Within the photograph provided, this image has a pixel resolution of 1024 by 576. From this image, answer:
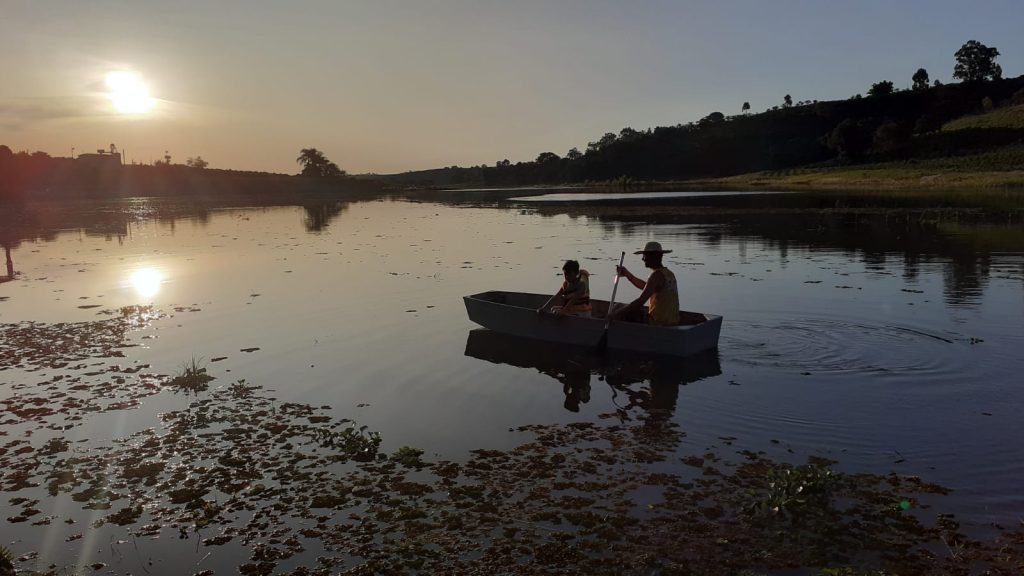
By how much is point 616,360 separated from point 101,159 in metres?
170

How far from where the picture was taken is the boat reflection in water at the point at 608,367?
1096 cm

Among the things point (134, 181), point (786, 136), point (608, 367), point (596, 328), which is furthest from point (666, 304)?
point (786, 136)

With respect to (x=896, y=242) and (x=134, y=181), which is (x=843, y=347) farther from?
(x=134, y=181)

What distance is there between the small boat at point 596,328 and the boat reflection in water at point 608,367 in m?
0.18

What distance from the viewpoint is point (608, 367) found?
42.1 feet

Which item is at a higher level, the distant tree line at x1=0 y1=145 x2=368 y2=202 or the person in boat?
the distant tree line at x1=0 y1=145 x2=368 y2=202

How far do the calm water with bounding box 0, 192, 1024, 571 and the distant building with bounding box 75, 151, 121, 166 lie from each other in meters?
128

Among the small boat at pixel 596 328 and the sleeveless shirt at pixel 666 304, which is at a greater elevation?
the sleeveless shirt at pixel 666 304

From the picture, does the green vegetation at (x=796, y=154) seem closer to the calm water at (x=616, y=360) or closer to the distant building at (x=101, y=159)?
the distant building at (x=101, y=159)

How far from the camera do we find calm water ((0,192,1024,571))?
8.80 m

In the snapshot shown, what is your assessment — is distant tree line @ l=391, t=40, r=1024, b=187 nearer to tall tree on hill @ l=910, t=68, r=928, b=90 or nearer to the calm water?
tall tree on hill @ l=910, t=68, r=928, b=90

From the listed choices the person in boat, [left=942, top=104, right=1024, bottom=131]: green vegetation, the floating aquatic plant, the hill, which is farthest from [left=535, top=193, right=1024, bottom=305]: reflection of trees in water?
the hill

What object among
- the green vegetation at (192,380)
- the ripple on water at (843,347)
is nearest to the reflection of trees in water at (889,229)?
the ripple on water at (843,347)

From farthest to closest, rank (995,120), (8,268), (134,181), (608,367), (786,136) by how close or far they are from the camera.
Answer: (786,136), (134,181), (995,120), (8,268), (608,367)
